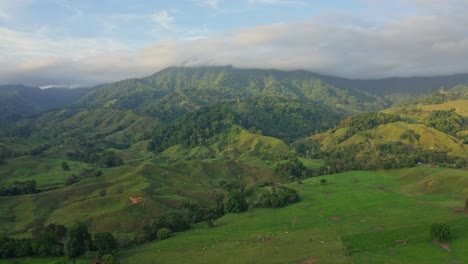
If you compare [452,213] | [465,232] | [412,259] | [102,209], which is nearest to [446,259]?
[412,259]

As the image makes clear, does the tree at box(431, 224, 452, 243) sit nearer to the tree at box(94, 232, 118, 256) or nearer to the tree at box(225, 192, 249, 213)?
the tree at box(225, 192, 249, 213)

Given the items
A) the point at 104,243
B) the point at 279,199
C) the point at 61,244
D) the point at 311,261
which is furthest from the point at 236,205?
the point at 311,261

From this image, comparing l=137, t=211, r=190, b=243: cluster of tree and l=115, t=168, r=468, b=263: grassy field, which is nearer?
l=115, t=168, r=468, b=263: grassy field

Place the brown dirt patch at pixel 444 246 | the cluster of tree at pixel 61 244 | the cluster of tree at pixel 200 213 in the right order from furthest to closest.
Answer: the cluster of tree at pixel 200 213 → the cluster of tree at pixel 61 244 → the brown dirt patch at pixel 444 246

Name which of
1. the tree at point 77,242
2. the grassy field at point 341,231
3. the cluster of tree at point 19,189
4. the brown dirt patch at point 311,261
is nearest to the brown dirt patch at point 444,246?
the grassy field at point 341,231

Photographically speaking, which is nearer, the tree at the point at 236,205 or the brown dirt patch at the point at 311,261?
the brown dirt patch at the point at 311,261

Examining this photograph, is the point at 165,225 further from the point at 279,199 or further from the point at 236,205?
the point at 279,199

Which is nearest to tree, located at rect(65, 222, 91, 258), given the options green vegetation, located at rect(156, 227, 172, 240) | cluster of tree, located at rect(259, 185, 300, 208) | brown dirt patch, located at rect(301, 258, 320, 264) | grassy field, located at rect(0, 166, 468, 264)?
grassy field, located at rect(0, 166, 468, 264)

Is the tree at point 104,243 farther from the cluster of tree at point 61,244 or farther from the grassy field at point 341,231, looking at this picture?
the grassy field at point 341,231

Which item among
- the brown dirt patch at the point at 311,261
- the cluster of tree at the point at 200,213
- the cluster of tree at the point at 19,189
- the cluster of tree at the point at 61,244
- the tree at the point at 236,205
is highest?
the brown dirt patch at the point at 311,261
